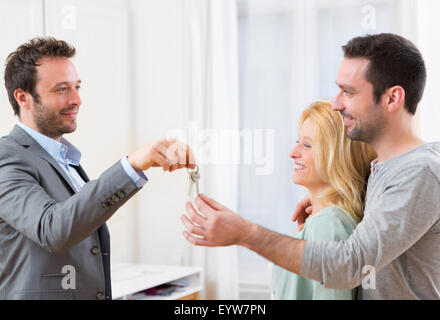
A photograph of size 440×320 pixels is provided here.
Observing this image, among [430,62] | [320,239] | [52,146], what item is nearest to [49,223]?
[52,146]

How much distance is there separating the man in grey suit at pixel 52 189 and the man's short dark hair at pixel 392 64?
46 centimetres

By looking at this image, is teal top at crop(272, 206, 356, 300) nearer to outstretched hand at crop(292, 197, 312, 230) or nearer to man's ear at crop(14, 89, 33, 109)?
outstretched hand at crop(292, 197, 312, 230)

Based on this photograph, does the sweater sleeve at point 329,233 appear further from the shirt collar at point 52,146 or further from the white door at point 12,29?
the white door at point 12,29

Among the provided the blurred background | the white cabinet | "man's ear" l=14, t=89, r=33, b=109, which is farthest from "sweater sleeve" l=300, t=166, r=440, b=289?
the blurred background

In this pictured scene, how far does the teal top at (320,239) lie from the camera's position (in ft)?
3.99

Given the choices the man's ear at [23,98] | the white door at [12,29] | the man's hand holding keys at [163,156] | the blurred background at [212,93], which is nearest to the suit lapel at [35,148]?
the man's ear at [23,98]

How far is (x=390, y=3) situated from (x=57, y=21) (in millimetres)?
1708

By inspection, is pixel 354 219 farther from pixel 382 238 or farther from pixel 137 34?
pixel 137 34

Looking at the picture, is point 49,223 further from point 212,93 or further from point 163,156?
point 212,93

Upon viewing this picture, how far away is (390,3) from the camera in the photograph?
2.74 meters

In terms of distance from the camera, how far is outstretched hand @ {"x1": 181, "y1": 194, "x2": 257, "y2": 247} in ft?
3.51

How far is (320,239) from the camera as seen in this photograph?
4.02ft

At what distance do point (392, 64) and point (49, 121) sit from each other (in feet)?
2.95
